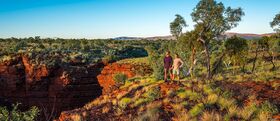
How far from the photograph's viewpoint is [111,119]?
15391mm

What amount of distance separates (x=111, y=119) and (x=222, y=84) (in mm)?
7817

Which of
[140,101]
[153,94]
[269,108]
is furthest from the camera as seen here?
[153,94]

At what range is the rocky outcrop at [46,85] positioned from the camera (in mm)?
43719

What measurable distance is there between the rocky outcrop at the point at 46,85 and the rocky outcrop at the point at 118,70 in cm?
138

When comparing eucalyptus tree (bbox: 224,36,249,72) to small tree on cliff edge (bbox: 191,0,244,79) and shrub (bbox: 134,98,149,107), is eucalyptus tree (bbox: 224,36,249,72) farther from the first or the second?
shrub (bbox: 134,98,149,107)

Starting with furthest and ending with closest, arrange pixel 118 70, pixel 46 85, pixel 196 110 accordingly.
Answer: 1. pixel 46 85
2. pixel 118 70
3. pixel 196 110

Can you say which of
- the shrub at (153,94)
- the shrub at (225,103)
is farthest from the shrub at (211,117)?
the shrub at (153,94)

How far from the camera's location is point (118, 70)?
43.7 m

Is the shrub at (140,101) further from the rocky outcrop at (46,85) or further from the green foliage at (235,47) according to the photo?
the rocky outcrop at (46,85)

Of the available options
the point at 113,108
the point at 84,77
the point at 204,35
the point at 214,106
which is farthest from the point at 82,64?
the point at 214,106

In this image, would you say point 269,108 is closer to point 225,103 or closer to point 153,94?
point 225,103

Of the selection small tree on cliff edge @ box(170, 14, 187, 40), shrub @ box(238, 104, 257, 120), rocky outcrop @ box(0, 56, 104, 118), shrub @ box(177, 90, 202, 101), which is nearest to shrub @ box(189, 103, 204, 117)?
shrub @ box(177, 90, 202, 101)

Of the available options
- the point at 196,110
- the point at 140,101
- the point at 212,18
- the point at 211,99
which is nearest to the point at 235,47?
the point at 212,18

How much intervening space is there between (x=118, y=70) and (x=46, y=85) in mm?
10444
